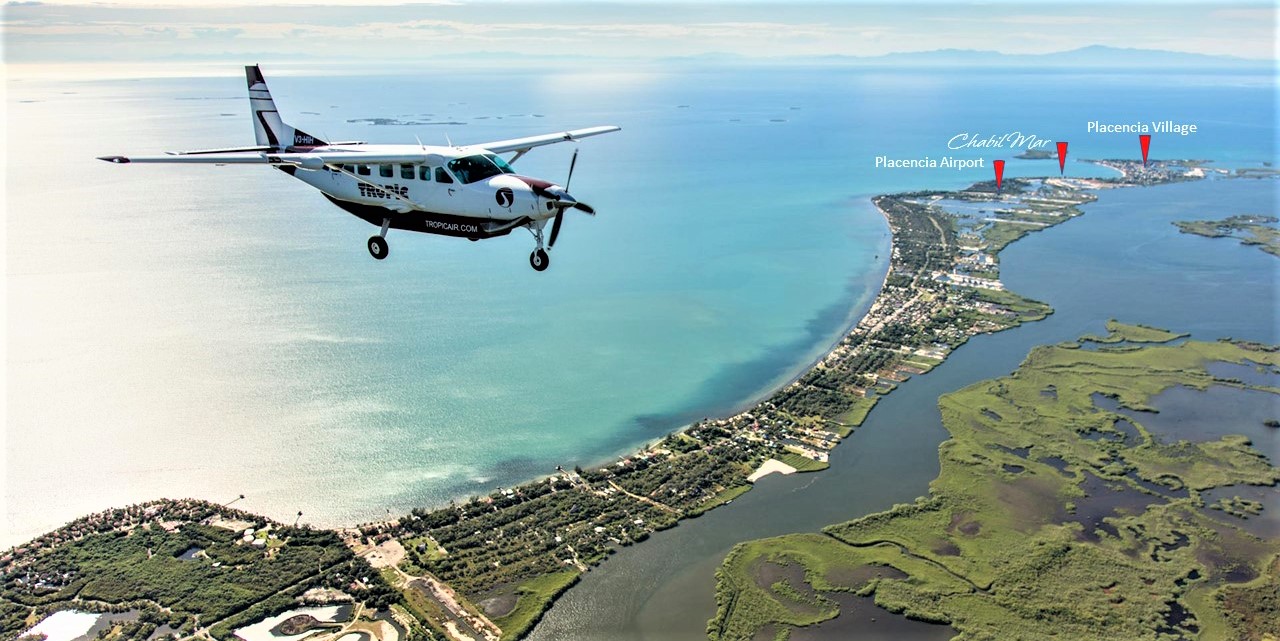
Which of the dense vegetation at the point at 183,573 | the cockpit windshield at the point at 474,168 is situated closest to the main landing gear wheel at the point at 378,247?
the cockpit windshield at the point at 474,168

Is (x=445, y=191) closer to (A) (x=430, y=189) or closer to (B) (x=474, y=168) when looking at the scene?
(A) (x=430, y=189)

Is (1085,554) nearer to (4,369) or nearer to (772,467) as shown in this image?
(772,467)

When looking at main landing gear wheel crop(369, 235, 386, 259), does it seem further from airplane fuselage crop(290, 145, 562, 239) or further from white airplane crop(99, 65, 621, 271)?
airplane fuselage crop(290, 145, 562, 239)

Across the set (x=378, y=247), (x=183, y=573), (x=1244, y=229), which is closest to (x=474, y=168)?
(x=378, y=247)

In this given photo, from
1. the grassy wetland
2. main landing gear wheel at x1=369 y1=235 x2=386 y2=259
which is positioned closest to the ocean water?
the grassy wetland

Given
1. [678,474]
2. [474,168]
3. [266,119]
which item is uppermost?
[266,119]

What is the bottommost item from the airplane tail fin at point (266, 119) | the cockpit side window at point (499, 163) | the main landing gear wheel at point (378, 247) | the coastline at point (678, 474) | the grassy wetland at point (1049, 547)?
the grassy wetland at point (1049, 547)

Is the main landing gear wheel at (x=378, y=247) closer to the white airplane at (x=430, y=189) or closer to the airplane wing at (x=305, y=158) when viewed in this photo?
the white airplane at (x=430, y=189)
